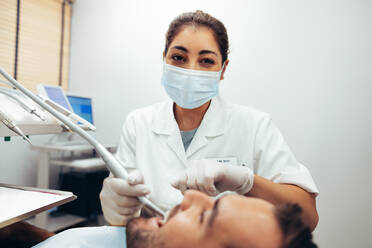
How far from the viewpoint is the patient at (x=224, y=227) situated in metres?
0.57

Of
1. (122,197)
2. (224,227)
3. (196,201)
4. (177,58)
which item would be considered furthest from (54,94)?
(224,227)

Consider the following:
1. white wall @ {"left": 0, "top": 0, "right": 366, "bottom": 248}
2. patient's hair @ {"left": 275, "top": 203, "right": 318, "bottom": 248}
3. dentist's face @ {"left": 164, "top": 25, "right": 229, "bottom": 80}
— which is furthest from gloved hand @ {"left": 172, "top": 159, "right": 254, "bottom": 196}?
white wall @ {"left": 0, "top": 0, "right": 366, "bottom": 248}

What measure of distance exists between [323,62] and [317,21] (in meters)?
0.30

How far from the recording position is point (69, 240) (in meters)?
0.73

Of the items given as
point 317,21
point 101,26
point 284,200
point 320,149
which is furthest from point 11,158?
point 317,21

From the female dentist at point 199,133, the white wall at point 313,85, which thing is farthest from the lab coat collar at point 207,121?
the white wall at point 313,85

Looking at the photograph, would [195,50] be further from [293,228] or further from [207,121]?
[293,228]

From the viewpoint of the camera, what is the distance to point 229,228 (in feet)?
1.94

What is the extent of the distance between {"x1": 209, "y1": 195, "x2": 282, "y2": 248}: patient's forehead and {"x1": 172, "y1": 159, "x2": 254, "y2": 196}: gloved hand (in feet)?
0.52

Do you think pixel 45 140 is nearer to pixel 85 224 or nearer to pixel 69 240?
pixel 85 224

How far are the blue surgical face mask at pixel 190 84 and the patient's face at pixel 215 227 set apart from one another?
60cm

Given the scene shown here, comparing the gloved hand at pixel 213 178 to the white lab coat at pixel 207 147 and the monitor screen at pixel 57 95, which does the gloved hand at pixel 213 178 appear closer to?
the white lab coat at pixel 207 147

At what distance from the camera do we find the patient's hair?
56cm

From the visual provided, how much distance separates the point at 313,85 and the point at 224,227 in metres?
1.54
